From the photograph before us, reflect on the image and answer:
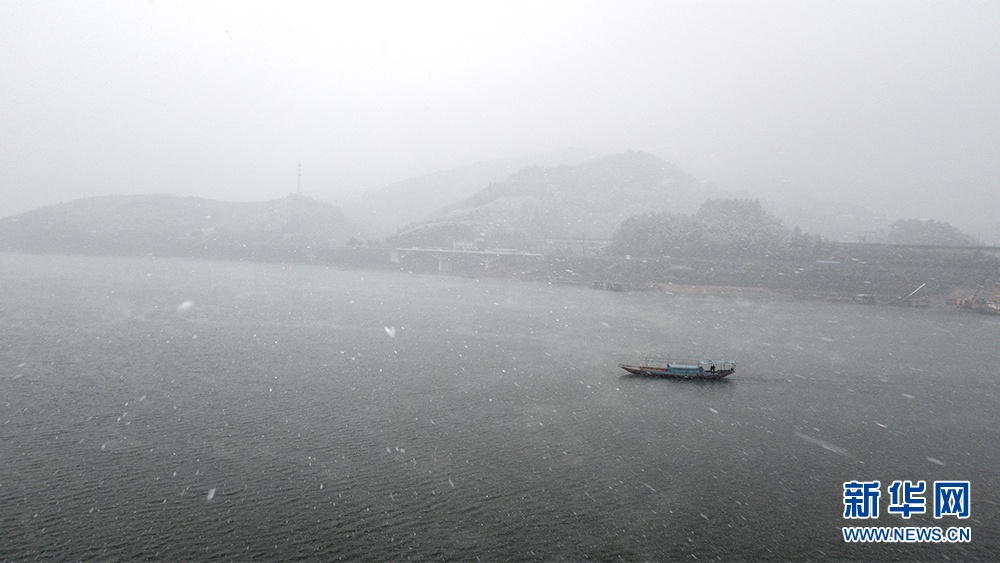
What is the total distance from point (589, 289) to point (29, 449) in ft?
212

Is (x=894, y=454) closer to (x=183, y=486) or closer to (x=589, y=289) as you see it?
(x=183, y=486)

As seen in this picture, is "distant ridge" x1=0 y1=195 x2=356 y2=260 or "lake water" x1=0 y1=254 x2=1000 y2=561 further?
"distant ridge" x1=0 y1=195 x2=356 y2=260

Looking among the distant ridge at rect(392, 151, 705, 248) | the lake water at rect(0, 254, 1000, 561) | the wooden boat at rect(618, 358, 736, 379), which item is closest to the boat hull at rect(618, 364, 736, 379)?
the wooden boat at rect(618, 358, 736, 379)

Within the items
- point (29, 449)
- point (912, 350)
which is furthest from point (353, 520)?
point (912, 350)

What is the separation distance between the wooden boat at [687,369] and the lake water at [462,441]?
2.56ft

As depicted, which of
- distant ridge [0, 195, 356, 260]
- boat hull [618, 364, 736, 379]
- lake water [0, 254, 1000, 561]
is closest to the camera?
lake water [0, 254, 1000, 561]

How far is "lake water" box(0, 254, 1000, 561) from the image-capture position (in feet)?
39.2

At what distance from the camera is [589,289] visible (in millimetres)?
73375

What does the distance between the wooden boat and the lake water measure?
0.78 metres

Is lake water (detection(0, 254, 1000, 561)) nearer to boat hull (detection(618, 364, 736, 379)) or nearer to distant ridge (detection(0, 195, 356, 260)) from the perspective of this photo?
boat hull (detection(618, 364, 736, 379))

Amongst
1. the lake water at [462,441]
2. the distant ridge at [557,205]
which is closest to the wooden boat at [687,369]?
the lake water at [462,441]

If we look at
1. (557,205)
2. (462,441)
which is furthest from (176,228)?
(462,441)

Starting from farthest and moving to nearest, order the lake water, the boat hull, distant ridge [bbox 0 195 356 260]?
distant ridge [bbox 0 195 356 260] → the boat hull → the lake water

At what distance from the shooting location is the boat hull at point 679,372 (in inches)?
1037
